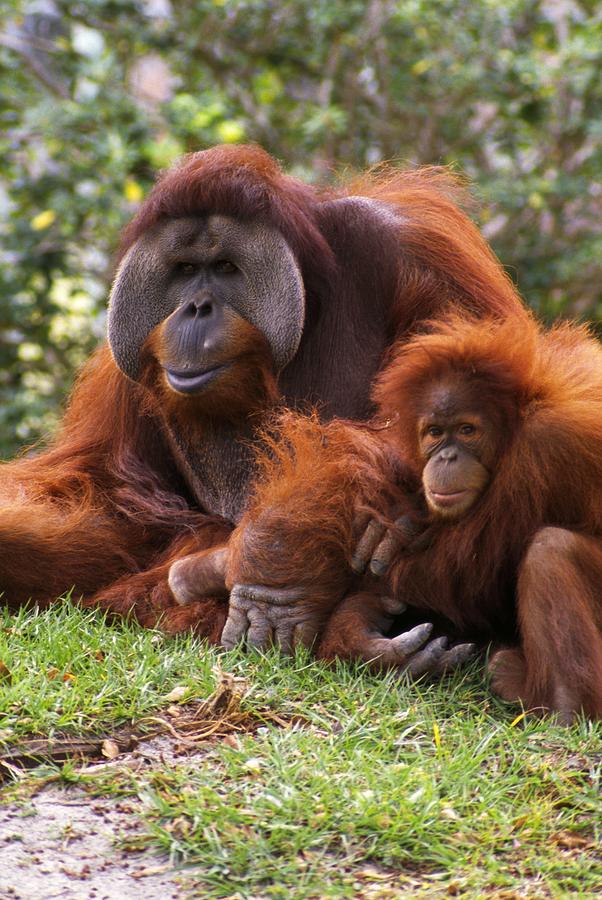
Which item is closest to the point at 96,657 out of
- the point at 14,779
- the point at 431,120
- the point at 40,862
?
the point at 14,779

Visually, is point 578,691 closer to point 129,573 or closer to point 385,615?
point 385,615

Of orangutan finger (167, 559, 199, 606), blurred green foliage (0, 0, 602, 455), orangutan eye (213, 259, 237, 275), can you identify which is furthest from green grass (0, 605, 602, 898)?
blurred green foliage (0, 0, 602, 455)

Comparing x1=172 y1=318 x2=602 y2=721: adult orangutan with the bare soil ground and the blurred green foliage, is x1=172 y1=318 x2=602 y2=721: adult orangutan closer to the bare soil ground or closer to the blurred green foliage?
the bare soil ground

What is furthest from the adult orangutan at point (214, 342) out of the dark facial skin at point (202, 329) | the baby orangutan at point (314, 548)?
the baby orangutan at point (314, 548)

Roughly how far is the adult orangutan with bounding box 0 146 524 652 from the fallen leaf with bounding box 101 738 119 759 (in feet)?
2.61

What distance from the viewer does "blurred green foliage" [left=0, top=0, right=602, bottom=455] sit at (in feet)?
25.0

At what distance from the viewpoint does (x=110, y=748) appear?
3.07 m

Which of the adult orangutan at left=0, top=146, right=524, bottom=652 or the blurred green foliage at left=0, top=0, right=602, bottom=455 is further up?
the blurred green foliage at left=0, top=0, right=602, bottom=455

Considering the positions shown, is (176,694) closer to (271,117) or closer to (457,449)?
(457,449)

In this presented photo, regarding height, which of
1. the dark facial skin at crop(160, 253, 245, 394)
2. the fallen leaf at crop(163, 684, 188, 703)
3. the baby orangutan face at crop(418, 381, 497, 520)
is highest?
the dark facial skin at crop(160, 253, 245, 394)

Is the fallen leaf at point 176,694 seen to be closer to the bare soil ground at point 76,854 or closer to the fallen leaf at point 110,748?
the fallen leaf at point 110,748

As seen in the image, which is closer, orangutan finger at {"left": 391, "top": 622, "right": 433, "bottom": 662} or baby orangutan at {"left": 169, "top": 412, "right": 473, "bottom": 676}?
orangutan finger at {"left": 391, "top": 622, "right": 433, "bottom": 662}

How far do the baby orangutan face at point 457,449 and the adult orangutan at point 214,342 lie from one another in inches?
26.5

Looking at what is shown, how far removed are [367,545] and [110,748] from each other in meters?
0.92
